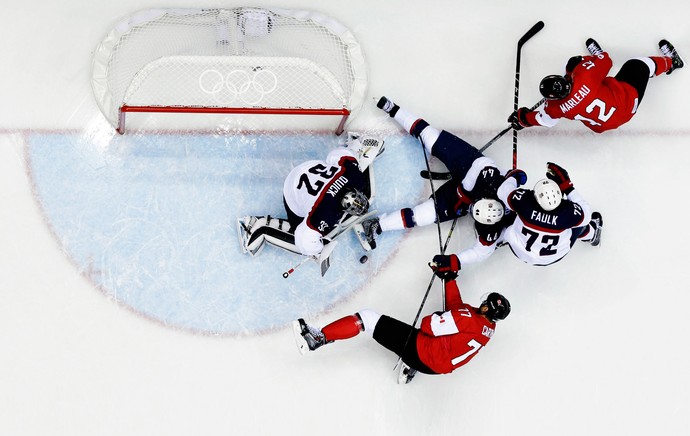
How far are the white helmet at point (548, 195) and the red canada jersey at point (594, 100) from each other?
2.03 ft

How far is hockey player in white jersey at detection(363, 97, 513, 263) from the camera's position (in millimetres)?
4730

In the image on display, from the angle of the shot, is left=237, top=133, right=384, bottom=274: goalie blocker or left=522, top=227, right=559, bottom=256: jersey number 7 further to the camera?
left=522, top=227, right=559, bottom=256: jersey number 7

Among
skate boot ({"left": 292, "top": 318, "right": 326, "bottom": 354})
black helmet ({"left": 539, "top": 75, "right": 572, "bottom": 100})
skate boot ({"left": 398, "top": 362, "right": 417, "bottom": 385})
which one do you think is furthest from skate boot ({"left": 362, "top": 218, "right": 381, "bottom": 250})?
black helmet ({"left": 539, "top": 75, "right": 572, "bottom": 100})

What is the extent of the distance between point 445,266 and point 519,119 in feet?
3.43

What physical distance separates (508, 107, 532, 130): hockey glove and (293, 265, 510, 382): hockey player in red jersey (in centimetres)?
103

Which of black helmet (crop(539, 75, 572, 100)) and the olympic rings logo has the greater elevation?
black helmet (crop(539, 75, 572, 100))

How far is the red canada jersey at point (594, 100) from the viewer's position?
4512mm

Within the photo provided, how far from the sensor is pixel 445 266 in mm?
4684

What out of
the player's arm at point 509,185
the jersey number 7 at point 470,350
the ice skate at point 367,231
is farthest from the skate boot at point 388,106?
the jersey number 7 at point 470,350

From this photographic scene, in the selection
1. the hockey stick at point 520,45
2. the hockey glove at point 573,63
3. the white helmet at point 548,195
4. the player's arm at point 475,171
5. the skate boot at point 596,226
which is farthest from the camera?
the hockey stick at point 520,45

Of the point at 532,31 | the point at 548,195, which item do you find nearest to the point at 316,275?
the point at 548,195

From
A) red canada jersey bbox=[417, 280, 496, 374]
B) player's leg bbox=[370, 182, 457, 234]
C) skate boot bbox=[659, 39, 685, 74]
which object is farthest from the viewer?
skate boot bbox=[659, 39, 685, 74]

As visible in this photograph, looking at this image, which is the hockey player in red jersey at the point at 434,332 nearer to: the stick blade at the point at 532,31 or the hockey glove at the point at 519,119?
the hockey glove at the point at 519,119

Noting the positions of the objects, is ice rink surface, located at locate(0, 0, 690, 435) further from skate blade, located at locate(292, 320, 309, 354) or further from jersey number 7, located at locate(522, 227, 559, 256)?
jersey number 7, located at locate(522, 227, 559, 256)
